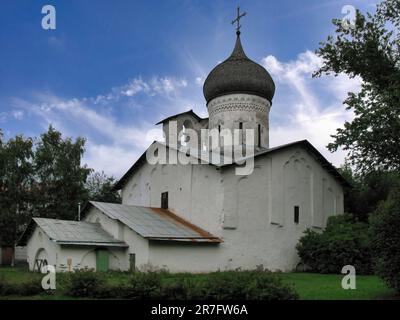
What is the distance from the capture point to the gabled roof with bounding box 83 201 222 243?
20.8 metres

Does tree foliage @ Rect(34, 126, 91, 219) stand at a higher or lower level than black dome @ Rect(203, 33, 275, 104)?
lower

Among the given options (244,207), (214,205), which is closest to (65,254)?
(214,205)

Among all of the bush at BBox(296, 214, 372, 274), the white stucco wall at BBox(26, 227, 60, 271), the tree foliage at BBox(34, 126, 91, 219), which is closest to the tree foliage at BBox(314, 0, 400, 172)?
the bush at BBox(296, 214, 372, 274)

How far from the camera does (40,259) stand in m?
21.8

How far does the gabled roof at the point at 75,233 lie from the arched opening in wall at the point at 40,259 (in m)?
1.24

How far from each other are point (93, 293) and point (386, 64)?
42.4 feet

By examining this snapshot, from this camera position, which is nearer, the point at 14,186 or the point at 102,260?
the point at 102,260

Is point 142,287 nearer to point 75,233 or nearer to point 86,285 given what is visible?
point 86,285

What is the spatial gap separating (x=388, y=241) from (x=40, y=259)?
16.1m

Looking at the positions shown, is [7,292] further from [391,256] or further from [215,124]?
[215,124]

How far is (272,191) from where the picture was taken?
2408cm

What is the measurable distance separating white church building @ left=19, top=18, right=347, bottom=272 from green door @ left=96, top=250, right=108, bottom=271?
0.04m

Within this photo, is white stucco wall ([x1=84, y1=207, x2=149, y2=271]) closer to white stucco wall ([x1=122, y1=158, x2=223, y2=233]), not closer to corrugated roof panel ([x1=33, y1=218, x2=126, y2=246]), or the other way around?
corrugated roof panel ([x1=33, y1=218, x2=126, y2=246])
